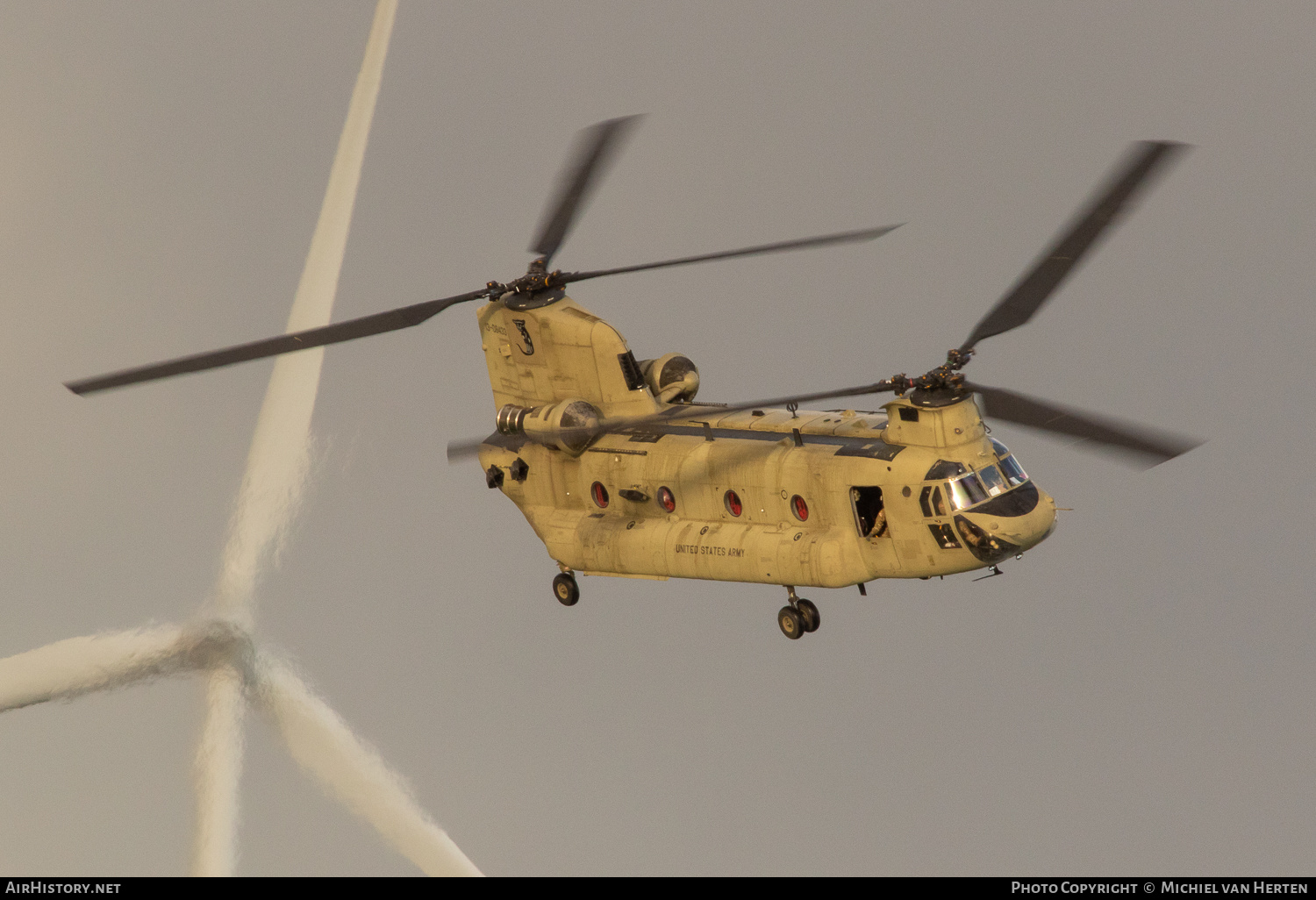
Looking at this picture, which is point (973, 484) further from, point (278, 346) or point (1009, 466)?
point (278, 346)

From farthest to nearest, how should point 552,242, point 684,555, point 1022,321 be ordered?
point 552,242 < point 684,555 < point 1022,321

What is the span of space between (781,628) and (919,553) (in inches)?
144

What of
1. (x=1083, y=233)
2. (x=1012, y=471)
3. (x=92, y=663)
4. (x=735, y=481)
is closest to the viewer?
(x=1083, y=233)

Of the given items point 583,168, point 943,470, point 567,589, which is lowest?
point 943,470

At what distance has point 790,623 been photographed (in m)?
44.7

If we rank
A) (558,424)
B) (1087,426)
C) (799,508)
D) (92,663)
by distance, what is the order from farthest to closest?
(92,663) → (558,424) → (799,508) → (1087,426)

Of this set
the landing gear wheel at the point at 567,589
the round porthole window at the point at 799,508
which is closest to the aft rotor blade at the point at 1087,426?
the round porthole window at the point at 799,508

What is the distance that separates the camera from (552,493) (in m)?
47.8

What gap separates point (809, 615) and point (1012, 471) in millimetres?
4749

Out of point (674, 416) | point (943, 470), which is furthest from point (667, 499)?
point (943, 470)

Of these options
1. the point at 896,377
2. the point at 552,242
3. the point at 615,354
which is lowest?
the point at 896,377

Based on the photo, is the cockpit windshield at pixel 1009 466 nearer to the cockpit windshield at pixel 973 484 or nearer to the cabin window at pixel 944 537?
the cockpit windshield at pixel 973 484

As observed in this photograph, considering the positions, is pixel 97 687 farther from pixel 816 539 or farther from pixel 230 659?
pixel 816 539
